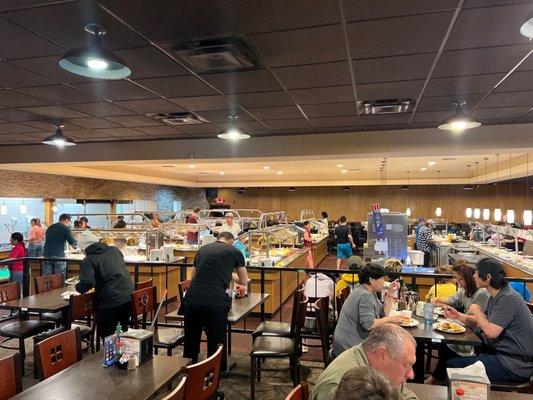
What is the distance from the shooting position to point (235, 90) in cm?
435

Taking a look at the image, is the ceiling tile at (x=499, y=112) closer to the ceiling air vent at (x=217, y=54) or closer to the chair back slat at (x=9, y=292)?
the ceiling air vent at (x=217, y=54)

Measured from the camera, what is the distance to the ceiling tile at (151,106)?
4.87 metres

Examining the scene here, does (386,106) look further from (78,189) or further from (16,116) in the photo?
(78,189)

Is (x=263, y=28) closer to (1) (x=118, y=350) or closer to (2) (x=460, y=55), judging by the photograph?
(2) (x=460, y=55)

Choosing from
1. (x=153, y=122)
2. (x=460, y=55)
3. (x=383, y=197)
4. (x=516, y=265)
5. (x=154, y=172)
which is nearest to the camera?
(x=460, y=55)

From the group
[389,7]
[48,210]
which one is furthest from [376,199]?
[389,7]

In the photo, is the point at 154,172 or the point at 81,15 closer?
the point at 81,15

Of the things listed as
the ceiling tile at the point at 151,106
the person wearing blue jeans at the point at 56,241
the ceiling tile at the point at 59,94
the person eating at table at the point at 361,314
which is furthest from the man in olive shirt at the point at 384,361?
the person wearing blue jeans at the point at 56,241

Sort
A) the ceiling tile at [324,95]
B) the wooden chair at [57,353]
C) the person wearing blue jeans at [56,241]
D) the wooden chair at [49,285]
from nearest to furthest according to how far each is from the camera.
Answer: the wooden chair at [57,353]
the ceiling tile at [324,95]
the wooden chair at [49,285]
the person wearing blue jeans at [56,241]

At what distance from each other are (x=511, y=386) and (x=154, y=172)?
42.4ft

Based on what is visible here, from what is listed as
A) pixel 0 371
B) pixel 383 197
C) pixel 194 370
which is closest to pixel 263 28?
pixel 194 370

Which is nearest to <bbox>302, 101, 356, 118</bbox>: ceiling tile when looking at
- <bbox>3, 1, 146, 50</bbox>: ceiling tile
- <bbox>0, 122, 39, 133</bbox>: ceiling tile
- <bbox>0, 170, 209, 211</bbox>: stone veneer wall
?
<bbox>3, 1, 146, 50</bbox>: ceiling tile

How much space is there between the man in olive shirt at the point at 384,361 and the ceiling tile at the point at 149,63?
2.76 meters

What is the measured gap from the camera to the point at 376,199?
1803 centimetres
